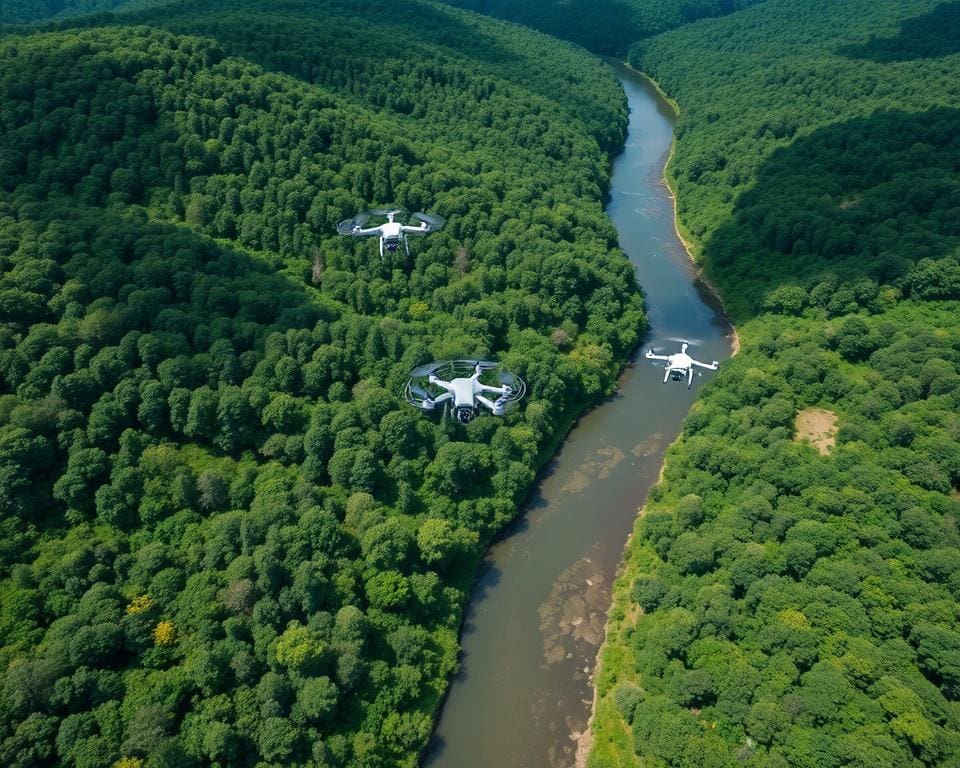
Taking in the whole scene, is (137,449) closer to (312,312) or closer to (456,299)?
(312,312)

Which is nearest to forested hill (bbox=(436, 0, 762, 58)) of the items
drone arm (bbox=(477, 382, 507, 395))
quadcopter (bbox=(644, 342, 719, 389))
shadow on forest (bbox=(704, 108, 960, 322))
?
shadow on forest (bbox=(704, 108, 960, 322))

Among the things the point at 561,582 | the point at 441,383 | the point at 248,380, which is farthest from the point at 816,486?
the point at 248,380

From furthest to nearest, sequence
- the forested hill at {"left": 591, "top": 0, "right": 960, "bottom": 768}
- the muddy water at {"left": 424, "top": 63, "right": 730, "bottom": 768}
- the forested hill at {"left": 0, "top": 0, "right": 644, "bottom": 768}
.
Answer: the muddy water at {"left": 424, "top": 63, "right": 730, "bottom": 768} < the forested hill at {"left": 0, "top": 0, "right": 644, "bottom": 768} < the forested hill at {"left": 591, "top": 0, "right": 960, "bottom": 768}

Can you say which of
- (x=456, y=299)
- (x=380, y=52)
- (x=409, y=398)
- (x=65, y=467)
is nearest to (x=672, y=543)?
(x=409, y=398)

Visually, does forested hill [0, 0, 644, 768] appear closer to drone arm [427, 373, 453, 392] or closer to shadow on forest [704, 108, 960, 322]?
drone arm [427, 373, 453, 392]

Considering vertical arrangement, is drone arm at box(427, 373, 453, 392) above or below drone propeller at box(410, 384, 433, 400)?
above

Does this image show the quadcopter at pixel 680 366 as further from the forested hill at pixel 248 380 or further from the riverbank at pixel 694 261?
the riverbank at pixel 694 261
